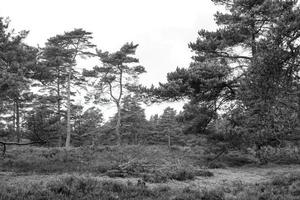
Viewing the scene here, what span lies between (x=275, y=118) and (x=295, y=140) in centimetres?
970

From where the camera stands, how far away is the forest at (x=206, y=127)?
9539 millimetres

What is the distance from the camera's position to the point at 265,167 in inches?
790

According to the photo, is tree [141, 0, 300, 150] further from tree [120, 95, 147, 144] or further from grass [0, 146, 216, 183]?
tree [120, 95, 147, 144]

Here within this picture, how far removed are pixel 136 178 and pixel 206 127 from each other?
28.0ft

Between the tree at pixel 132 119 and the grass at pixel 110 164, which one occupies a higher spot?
the tree at pixel 132 119

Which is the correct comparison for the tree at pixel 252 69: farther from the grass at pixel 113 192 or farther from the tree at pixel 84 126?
the tree at pixel 84 126

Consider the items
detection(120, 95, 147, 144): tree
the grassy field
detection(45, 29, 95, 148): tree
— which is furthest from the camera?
detection(120, 95, 147, 144): tree

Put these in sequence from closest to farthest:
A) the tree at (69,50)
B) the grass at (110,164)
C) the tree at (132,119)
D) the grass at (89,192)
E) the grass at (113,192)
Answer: the grass at (89,192) → the grass at (113,192) → the grass at (110,164) → the tree at (69,50) → the tree at (132,119)

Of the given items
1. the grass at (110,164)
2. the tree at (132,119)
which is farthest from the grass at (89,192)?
the tree at (132,119)

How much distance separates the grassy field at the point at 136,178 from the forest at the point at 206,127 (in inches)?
1.7

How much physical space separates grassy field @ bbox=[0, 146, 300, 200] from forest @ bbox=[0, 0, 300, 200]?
0.04m

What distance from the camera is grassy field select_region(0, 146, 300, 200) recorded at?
9.06 m

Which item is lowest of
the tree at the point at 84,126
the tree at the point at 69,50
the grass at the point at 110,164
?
the grass at the point at 110,164

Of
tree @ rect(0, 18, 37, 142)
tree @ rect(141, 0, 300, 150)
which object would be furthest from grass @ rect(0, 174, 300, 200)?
tree @ rect(0, 18, 37, 142)
